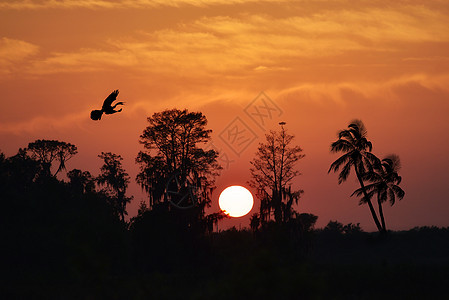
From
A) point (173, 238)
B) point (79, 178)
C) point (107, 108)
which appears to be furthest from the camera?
point (79, 178)

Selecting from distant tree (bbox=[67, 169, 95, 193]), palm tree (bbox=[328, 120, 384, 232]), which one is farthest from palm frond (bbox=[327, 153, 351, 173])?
distant tree (bbox=[67, 169, 95, 193])

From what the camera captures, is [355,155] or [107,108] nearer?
[107,108]

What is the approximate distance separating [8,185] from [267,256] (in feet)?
139

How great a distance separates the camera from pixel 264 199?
69.5 meters

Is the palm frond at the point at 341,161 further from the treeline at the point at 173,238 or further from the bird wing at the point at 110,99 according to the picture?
the bird wing at the point at 110,99

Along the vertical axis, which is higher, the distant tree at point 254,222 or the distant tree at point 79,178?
the distant tree at point 79,178

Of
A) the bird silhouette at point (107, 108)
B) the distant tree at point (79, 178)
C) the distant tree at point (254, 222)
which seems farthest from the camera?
the distant tree at point (79, 178)

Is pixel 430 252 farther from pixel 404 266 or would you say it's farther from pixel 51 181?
pixel 51 181

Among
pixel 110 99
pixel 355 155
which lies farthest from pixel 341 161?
pixel 110 99

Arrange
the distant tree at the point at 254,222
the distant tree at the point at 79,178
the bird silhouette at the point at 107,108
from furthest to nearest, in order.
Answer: the distant tree at the point at 79,178, the distant tree at the point at 254,222, the bird silhouette at the point at 107,108

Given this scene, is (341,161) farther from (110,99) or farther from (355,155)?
(110,99)

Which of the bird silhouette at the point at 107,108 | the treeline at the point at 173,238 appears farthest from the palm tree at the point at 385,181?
the bird silhouette at the point at 107,108

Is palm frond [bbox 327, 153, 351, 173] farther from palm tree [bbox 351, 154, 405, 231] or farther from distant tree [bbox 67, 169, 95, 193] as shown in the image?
distant tree [bbox 67, 169, 95, 193]

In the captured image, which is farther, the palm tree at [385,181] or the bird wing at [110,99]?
the palm tree at [385,181]
